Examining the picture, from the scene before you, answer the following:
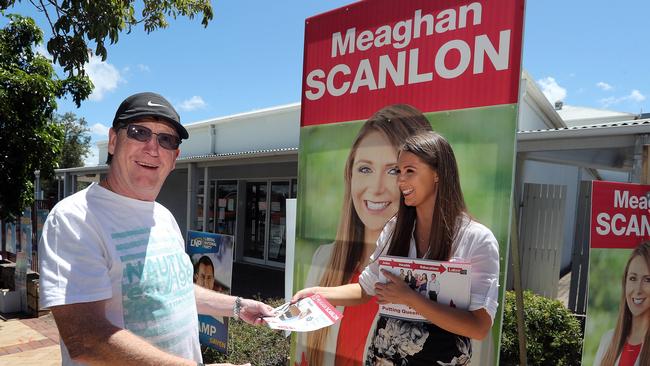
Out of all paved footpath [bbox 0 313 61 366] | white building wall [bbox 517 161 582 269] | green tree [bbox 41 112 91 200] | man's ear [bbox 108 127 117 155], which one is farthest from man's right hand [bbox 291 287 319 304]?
green tree [bbox 41 112 91 200]

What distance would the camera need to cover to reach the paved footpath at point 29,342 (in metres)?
5.14

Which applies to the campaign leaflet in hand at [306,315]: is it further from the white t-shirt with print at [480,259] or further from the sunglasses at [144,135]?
the sunglasses at [144,135]

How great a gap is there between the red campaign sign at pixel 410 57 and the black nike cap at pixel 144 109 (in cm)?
111

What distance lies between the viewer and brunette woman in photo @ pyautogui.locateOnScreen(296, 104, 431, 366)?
2.38 metres

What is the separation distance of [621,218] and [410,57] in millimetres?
1738

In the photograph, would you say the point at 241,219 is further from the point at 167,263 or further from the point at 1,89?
the point at 167,263

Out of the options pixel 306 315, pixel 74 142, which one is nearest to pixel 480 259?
pixel 306 315

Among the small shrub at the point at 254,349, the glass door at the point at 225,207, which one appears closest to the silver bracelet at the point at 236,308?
the small shrub at the point at 254,349

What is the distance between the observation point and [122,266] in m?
1.68

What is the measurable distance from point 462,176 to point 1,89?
22.4ft

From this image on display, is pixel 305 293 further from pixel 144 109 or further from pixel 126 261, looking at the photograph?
pixel 144 109

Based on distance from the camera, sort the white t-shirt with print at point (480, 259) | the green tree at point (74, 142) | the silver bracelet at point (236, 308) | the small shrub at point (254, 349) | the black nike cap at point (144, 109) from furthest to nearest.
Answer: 1. the green tree at point (74, 142)
2. the small shrub at point (254, 349)
3. the silver bracelet at point (236, 308)
4. the white t-shirt with print at point (480, 259)
5. the black nike cap at point (144, 109)

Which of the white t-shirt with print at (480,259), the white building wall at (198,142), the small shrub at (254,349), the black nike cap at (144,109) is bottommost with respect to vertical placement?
the small shrub at (254,349)

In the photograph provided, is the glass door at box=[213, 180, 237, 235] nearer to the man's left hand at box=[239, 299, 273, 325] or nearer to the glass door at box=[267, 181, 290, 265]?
the glass door at box=[267, 181, 290, 265]
